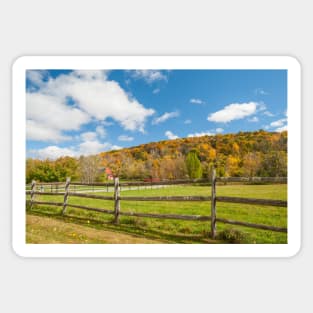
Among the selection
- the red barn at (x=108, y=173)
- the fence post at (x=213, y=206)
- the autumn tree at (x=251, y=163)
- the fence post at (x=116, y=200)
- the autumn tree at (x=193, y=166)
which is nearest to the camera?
the autumn tree at (x=251, y=163)

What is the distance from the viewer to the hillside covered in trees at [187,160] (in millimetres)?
3697

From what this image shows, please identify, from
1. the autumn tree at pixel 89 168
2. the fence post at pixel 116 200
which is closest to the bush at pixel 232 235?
the fence post at pixel 116 200

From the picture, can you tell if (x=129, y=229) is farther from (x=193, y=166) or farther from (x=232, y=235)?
(x=232, y=235)

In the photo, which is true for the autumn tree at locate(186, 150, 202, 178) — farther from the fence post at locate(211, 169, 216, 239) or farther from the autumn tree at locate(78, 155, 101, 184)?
the autumn tree at locate(78, 155, 101, 184)

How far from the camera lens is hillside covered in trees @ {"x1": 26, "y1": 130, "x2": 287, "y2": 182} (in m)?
3.70

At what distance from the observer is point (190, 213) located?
14.5ft

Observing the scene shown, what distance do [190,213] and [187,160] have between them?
897mm

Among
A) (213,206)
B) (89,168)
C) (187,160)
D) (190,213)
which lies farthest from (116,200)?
(213,206)

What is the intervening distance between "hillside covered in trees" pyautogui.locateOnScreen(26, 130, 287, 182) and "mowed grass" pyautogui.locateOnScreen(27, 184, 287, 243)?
0.24m

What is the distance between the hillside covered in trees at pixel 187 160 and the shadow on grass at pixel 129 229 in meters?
0.77

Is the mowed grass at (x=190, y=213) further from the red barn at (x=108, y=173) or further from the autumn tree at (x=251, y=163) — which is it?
the red barn at (x=108, y=173)
